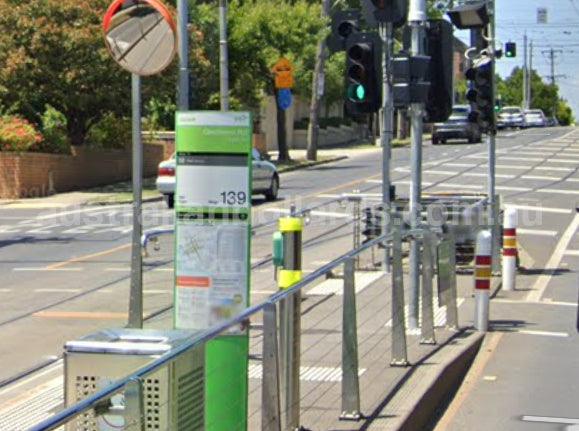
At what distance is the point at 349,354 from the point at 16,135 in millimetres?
28911

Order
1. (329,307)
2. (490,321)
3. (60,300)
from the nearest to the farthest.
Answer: (329,307), (490,321), (60,300)

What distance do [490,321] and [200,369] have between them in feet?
29.5

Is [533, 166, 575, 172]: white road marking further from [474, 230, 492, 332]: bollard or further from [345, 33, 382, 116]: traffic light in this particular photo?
[474, 230, 492, 332]: bollard

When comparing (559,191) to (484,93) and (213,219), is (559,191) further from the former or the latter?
(213,219)

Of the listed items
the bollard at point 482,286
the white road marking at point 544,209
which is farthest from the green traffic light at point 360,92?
the white road marking at point 544,209

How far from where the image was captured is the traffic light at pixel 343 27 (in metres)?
15.5

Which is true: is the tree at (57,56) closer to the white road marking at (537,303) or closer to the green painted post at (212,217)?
the white road marking at (537,303)

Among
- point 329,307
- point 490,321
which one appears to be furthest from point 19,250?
point 329,307

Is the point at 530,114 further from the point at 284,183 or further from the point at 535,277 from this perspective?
the point at 535,277

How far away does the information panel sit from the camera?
24.3ft

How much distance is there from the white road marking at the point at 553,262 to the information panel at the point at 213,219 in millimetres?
9361

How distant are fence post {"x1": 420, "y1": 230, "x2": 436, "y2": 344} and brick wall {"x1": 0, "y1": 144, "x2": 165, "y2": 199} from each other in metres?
25.2

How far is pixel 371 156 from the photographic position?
55.8 metres

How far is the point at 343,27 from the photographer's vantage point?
15570 mm
